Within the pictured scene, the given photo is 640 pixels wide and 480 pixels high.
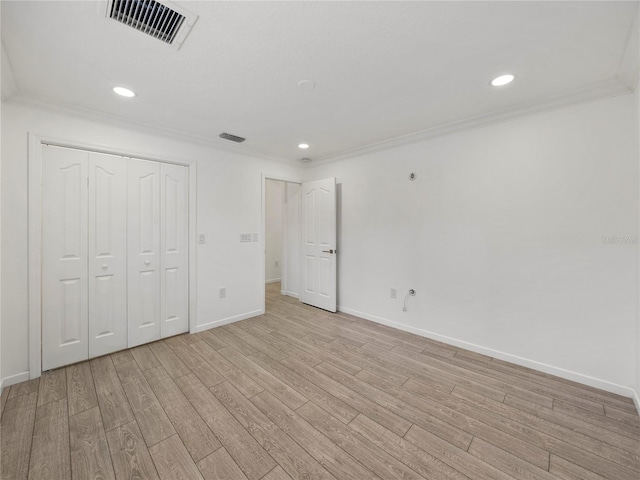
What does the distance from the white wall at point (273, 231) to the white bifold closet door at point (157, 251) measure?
3.21m

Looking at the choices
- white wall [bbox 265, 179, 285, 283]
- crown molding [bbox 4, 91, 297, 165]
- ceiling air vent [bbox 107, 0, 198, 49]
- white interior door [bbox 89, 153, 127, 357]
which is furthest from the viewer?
white wall [bbox 265, 179, 285, 283]

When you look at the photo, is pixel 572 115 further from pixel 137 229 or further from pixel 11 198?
pixel 11 198

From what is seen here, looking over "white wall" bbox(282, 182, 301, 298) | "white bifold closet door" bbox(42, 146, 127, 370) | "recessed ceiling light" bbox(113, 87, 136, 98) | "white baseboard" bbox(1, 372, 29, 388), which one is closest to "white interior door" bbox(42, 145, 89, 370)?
"white bifold closet door" bbox(42, 146, 127, 370)

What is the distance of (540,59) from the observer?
1.74 m

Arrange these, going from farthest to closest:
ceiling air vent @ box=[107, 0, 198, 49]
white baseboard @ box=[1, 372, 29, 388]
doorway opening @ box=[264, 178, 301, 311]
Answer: doorway opening @ box=[264, 178, 301, 311] < white baseboard @ box=[1, 372, 29, 388] < ceiling air vent @ box=[107, 0, 198, 49]

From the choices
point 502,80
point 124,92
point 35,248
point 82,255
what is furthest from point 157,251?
point 502,80

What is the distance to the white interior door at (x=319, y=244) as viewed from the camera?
3930mm

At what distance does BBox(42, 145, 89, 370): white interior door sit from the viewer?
2.32 metres

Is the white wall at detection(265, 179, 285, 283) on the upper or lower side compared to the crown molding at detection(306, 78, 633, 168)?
lower

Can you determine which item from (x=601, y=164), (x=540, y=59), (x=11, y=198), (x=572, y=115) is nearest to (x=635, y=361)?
(x=601, y=164)

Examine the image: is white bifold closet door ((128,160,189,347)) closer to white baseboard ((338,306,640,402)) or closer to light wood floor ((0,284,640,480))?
light wood floor ((0,284,640,480))

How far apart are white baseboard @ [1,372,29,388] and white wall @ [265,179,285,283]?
4.32 meters

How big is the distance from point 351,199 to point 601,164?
99.3 inches

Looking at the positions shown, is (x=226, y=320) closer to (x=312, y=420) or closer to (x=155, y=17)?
(x=312, y=420)
